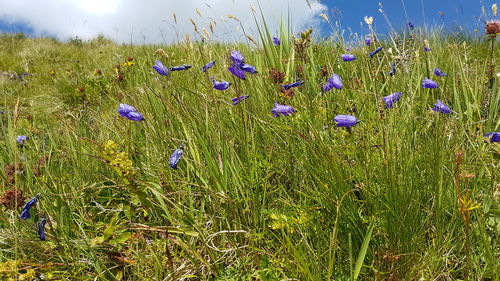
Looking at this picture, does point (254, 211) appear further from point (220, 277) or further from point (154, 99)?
point (154, 99)

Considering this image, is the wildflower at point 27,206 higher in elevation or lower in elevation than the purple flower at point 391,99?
lower

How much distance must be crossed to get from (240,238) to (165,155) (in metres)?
0.62

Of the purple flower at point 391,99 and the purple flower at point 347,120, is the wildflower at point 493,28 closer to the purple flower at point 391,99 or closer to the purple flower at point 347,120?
the purple flower at point 391,99

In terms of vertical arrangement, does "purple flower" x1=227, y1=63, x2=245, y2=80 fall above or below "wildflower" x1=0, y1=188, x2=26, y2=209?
above

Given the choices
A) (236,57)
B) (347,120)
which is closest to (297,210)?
(347,120)

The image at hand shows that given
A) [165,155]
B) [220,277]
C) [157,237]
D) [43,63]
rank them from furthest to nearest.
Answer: [43,63], [165,155], [157,237], [220,277]

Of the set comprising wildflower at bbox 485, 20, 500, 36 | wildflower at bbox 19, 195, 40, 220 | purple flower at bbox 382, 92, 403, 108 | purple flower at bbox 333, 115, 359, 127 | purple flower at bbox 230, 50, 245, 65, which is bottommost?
wildflower at bbox 19, 195, 40, 220

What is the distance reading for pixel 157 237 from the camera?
63.1 inches

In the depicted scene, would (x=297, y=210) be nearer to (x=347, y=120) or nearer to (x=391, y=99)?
(x=347, y=120)

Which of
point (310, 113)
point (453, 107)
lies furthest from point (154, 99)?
point (453, 107)

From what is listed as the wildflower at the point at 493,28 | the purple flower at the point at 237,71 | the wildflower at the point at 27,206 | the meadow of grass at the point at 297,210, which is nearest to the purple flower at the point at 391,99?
the meadow of grass at the point at 297,210

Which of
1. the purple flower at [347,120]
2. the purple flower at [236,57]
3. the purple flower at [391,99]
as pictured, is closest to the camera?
the purple flower at [347,120]

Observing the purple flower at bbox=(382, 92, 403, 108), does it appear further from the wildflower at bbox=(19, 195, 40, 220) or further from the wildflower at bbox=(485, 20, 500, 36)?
the wildflower at bbox=(19, 195, 40, 220)

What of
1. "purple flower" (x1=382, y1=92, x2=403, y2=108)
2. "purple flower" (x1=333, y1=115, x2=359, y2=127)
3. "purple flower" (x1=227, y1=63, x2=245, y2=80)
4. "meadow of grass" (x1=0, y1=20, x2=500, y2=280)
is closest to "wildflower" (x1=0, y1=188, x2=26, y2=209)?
"meadow of grass" (x1=0, y1=20, x2=500, y2=280)
